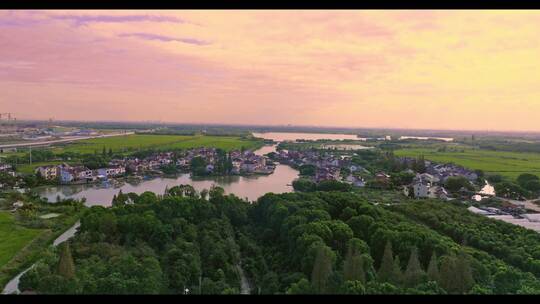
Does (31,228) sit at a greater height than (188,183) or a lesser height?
greater

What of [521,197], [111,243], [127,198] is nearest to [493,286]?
[111,243]

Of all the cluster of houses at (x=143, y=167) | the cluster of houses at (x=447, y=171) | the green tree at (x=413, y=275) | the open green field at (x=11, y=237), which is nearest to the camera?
the green tree at (x=413, y=275)

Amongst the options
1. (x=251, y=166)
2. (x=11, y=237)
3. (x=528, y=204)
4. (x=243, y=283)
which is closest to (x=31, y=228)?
(x=11, y=237)

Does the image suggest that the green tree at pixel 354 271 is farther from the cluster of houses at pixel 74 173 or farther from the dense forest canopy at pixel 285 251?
the cluster of houses at pixel 74 173

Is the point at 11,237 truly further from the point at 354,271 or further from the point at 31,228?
the point at 354,271

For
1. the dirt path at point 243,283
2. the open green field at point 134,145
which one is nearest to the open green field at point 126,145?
the open green field at point 134,145

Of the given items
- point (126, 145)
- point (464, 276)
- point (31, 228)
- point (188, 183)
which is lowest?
point (188, 183)

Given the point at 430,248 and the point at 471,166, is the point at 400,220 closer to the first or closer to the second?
the point at 430,248
